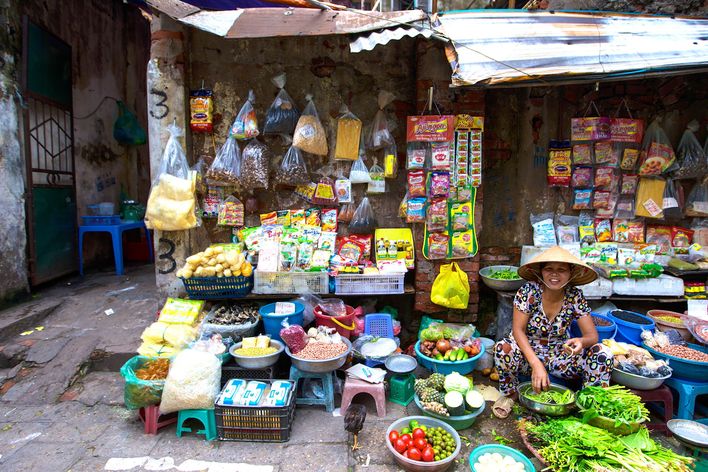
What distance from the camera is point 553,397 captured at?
313 centimetres

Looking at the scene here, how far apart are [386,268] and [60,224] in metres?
5.15

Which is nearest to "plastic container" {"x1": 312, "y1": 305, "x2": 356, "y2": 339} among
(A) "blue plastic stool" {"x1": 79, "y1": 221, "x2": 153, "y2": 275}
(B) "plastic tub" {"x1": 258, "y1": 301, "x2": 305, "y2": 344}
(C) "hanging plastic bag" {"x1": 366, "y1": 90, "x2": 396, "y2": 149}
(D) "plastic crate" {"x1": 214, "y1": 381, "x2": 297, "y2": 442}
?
(B) "plastic tub" {"x1": 258, "y1": 301, "x2": 305, "y2": 344}

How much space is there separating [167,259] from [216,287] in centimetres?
84

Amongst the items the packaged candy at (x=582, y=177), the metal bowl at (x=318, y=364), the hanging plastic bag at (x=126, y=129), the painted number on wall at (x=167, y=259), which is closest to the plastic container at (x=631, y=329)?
the packaged candy at (x=582, y=177)

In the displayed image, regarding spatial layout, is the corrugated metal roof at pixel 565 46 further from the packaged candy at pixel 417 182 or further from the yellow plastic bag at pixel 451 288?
the yellow plastic bag at pixel 451 288

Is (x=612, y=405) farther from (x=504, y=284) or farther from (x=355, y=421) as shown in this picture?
(x=355, y=421)

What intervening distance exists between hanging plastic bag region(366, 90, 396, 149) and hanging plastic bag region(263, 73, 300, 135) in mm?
909

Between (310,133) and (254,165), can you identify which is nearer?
(310,133)

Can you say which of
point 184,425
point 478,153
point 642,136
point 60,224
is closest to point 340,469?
point 184,425

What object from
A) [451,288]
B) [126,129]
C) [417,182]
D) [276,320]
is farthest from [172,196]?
[126,129]

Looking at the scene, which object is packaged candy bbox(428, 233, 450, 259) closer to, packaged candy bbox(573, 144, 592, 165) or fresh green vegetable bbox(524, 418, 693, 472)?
packaged candy bbox(573, 144, 592, 165)

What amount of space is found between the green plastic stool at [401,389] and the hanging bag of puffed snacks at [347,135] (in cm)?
248

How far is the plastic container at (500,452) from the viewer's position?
2693mm

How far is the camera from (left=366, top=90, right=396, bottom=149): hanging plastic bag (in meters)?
4.54
